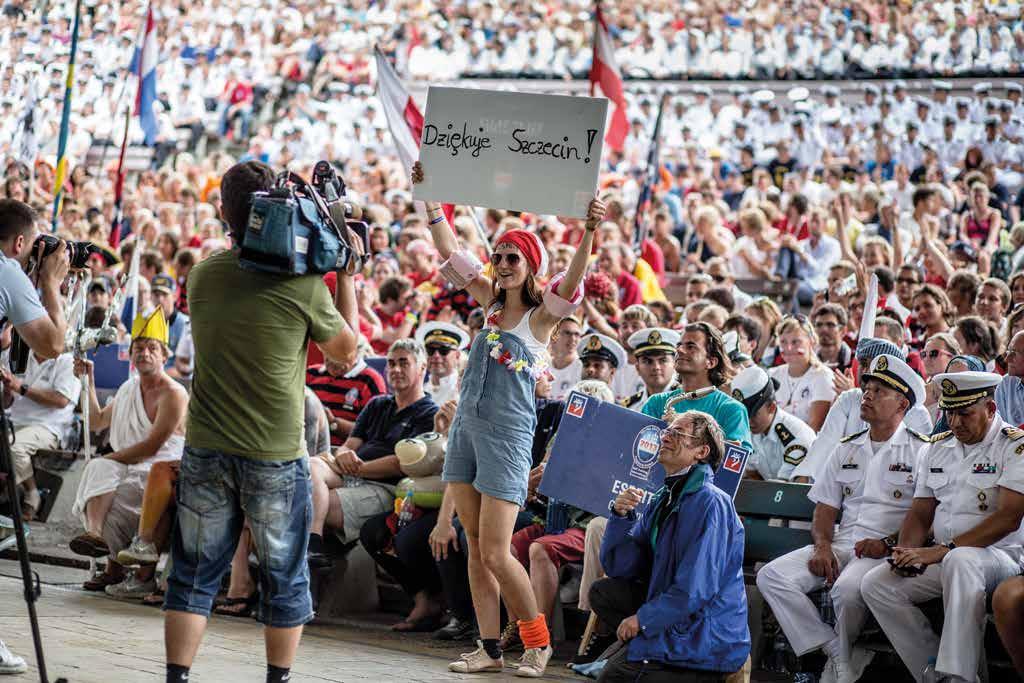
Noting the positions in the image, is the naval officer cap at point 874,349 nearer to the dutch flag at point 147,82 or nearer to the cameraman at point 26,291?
the cameraman at point 26,291

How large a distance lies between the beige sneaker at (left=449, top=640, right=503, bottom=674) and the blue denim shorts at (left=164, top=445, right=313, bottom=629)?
76.0 inches

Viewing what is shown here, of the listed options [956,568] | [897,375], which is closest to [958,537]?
[956,568]

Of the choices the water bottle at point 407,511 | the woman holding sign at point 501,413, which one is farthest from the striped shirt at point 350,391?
the woman holding sign at point 501,413

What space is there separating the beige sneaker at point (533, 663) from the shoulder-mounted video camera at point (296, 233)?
2.47 meters

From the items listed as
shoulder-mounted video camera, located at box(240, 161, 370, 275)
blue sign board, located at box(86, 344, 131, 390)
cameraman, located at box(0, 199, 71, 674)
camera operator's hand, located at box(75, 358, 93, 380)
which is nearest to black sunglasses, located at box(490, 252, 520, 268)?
shoulder-mounted video camera, located at box(240, 161, 370, 275)

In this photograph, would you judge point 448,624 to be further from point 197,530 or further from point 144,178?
point 144,178

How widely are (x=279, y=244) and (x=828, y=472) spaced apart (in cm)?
358

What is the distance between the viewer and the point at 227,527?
4.79 m

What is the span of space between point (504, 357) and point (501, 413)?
25 cm

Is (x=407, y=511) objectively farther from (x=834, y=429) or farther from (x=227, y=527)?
(x=227, y=527)

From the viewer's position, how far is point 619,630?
5586 mm

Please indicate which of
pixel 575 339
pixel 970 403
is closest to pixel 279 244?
pixel 970 403

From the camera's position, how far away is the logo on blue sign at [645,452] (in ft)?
22.7

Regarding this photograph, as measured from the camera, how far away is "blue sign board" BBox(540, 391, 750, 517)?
6934 mm
